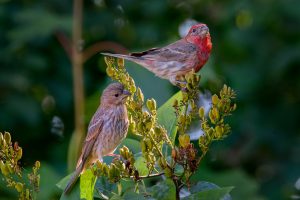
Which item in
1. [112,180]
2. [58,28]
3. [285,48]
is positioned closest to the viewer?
[112,180]

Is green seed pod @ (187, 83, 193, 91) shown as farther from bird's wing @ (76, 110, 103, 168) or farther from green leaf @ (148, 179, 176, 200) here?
bird's wing @ (76, 110, 103, 168)

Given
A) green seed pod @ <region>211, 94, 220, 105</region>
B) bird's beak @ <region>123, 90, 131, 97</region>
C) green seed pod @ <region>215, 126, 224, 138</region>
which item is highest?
bird's beak @ <region>123, 90, 131, 97</region>

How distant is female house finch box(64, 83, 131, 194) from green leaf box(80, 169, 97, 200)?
15 cm

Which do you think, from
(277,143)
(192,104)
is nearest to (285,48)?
(277,143)

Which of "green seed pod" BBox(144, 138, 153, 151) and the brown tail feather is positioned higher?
"green seed pod" BBox(144, 138, 153, 151)

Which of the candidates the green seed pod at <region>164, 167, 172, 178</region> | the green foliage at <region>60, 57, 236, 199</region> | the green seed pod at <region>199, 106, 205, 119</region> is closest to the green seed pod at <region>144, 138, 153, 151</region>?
the green foliage at <region>60, 57, 236, 199</region>

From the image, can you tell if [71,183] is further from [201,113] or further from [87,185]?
[201,113]

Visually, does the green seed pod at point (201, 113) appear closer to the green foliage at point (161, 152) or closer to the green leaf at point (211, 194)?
the green foliage at point (161, 152)

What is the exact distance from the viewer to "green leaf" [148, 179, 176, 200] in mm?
4527

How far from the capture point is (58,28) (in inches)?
381

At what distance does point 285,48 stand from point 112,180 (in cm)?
636

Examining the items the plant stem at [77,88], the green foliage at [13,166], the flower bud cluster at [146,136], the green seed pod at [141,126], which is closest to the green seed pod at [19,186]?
the green foliage at [13,166]

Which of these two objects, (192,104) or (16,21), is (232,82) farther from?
(192,104)

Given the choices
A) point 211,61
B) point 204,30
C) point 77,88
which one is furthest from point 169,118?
point 211,61
